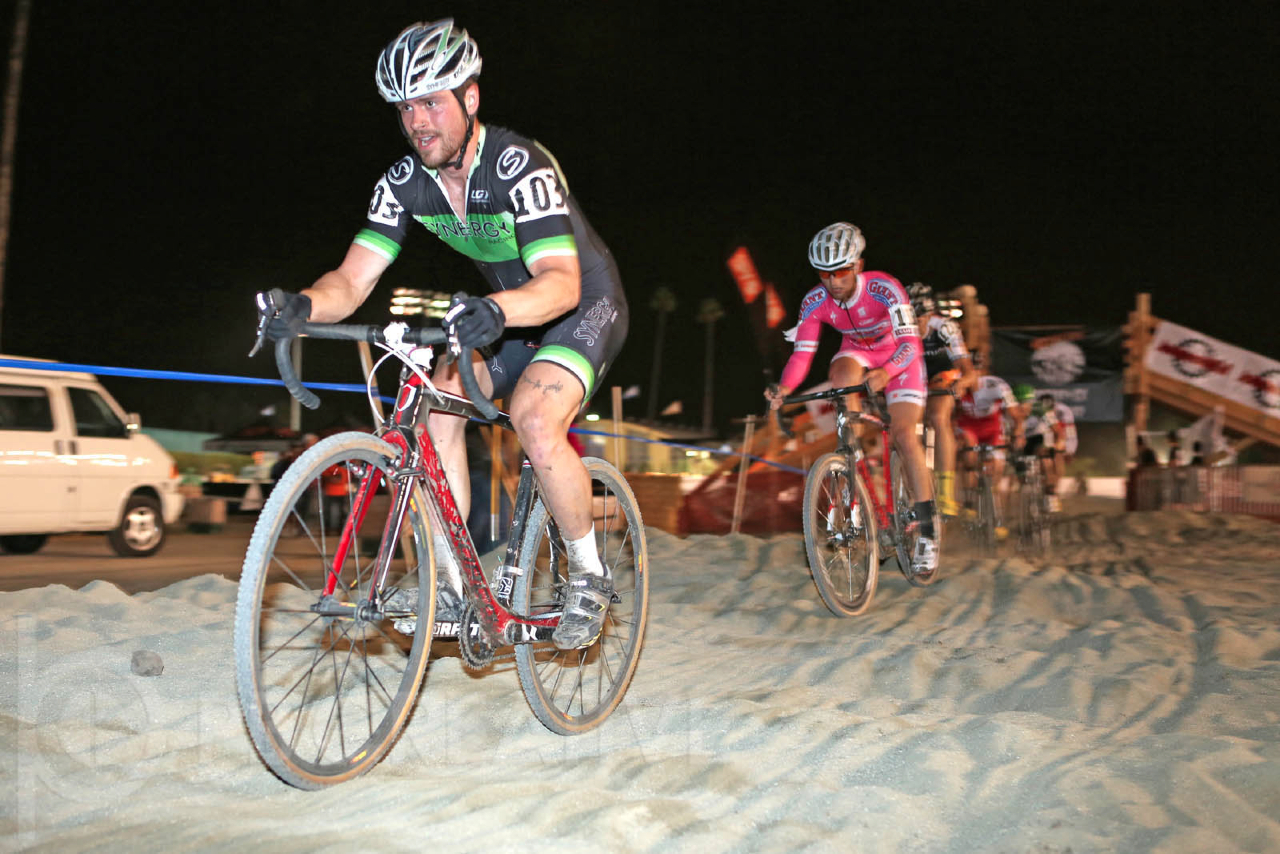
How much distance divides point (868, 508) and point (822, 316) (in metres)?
1.60

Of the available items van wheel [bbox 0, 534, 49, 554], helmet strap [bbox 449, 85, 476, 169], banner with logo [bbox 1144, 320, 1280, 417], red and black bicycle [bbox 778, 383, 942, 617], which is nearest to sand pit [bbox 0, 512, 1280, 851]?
red and black bicycle [bbox 778, 383, 942, 617]

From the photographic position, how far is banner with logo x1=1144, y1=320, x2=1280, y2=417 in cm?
1980

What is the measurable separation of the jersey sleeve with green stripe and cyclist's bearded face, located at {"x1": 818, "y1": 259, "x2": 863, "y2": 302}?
3573 mm

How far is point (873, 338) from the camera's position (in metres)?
7.95

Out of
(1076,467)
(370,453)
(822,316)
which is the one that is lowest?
(1076,467)

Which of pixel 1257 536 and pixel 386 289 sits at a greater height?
pixel 386 289

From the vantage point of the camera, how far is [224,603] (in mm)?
5684

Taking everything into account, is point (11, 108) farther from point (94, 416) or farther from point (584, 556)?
point (584, 556)

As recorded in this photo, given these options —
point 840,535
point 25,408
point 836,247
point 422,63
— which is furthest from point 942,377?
point 25,408

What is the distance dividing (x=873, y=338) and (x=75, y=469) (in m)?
8.51

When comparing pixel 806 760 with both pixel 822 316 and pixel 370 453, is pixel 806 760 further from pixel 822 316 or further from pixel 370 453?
pixel 822 316

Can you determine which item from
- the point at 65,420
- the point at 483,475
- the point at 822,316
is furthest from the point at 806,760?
the point at 65,420

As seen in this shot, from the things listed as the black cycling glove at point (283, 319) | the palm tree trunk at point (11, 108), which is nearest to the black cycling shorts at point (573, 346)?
the black cycling glove at point (283, 319)

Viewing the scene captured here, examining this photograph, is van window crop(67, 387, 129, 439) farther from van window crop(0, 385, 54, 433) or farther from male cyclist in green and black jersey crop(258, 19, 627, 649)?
male cyclist in green and black jersey crop(258, 19, 627, 649)
